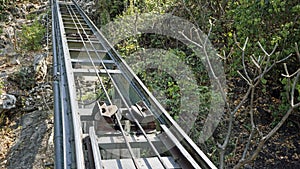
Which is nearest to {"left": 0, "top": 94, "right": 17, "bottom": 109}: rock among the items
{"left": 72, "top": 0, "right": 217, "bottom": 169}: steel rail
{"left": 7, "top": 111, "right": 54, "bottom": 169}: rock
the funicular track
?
{"left": 7, "top": 111, "right": 54, "bottom": 169}: rock

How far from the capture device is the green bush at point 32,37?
7.04 metres

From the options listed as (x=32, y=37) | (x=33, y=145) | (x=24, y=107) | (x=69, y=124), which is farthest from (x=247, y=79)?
(x=32, y=37)

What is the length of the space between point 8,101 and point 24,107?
0.25 meters

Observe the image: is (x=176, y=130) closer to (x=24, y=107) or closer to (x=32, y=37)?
(x=24, y=107)

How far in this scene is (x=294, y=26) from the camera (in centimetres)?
320

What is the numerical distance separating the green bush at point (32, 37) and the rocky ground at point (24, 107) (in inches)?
5.4

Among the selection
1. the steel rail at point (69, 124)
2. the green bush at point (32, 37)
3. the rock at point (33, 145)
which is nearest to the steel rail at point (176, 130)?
the steel rail at point (69, 124)

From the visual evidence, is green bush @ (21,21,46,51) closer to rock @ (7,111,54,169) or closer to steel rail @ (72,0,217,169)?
rock @ (7,111,54,169)

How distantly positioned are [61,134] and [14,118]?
3075 mm

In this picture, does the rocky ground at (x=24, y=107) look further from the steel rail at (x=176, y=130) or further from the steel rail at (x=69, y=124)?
the steel rail at (x=176, y=130)

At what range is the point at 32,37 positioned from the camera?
7066 mm

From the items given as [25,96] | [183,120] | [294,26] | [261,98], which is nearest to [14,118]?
[25,96]

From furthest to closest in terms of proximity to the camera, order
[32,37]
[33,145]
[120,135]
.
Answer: [32,37], [33,145], [120,135]

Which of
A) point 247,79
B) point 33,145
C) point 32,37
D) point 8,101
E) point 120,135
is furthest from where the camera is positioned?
point 32,37
